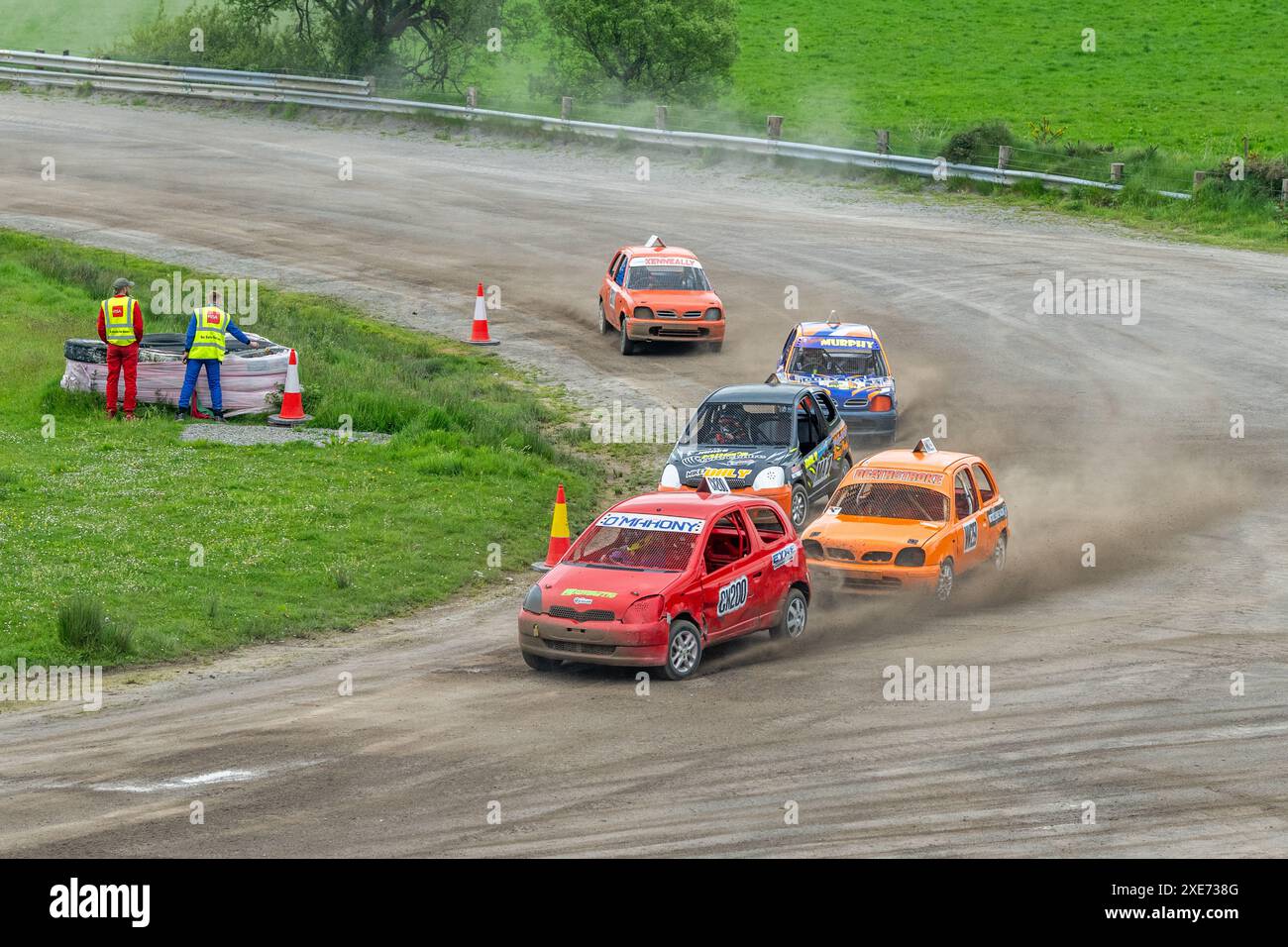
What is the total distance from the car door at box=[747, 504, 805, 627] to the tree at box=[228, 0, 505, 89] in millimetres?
39860

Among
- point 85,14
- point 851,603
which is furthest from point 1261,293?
point 85,14

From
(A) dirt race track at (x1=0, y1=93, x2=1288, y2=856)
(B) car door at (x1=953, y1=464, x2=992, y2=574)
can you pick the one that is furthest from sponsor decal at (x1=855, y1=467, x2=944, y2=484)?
(A) dirt race track at (x1=0, y1=93, x2=1288, y2=856)

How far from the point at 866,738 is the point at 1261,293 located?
24086 millimetres

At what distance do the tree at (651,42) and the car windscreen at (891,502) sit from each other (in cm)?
3335

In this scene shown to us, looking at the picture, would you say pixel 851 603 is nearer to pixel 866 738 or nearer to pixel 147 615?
pixel 866 738

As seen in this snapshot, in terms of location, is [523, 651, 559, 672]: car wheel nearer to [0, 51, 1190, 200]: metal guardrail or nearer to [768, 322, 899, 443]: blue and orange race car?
[768, 322, 899, 443]: blue and orange race car

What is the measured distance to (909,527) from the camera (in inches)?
696

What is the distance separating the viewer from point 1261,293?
33.6m

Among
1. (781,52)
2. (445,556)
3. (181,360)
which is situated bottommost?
(445,556)

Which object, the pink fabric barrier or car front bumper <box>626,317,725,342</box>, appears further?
car front bumper <box>626,317,725,342</box>

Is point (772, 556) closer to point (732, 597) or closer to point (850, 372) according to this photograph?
point (732, 597)

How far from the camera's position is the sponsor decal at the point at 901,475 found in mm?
18312

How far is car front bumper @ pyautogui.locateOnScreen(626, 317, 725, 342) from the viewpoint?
29.9 m

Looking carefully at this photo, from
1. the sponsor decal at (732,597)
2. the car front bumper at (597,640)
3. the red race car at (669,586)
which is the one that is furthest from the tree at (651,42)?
the car front bumper at (597,640)
